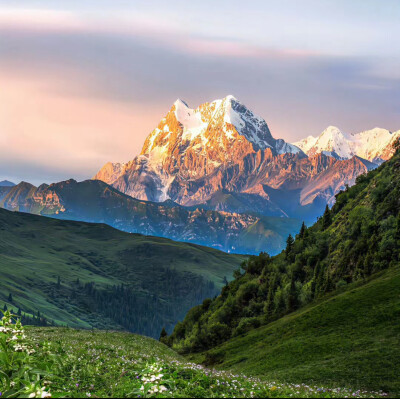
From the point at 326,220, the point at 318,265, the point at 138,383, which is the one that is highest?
the point at 326,220

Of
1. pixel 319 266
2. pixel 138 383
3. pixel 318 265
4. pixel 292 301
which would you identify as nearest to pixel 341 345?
pixel 138 383

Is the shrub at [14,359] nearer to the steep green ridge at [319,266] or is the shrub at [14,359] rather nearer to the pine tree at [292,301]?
the steep green ridge at [319,266]

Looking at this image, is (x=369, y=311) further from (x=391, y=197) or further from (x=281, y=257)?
(x=281, y=257)

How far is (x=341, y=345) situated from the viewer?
51.7m

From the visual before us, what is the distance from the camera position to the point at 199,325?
150750 mm

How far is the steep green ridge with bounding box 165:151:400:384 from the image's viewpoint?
87.8 meters

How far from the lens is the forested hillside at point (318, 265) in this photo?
3590 inches

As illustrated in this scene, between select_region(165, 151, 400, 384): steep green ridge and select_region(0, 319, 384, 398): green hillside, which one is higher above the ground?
select_region(165, 151, 400, 384): steep green ridge

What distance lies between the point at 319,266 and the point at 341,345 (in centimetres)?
6123

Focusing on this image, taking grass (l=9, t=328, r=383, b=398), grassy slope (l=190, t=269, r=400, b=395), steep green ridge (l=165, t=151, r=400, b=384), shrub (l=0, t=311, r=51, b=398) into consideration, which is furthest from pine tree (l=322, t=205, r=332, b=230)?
shrub (l=0, t=311, r=51, b=398)

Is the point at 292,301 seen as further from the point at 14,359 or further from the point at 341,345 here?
the point at 14,359

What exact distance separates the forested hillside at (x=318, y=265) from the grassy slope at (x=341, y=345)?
1460 cm

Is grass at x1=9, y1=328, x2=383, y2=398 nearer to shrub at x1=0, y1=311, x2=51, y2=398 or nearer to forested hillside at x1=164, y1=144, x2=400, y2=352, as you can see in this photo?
shrub at x1=0, y1=311, x2=51, y2=398

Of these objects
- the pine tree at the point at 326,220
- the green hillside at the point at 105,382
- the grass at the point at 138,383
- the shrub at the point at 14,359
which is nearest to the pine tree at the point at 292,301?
the pine tree at the point at 326,220
